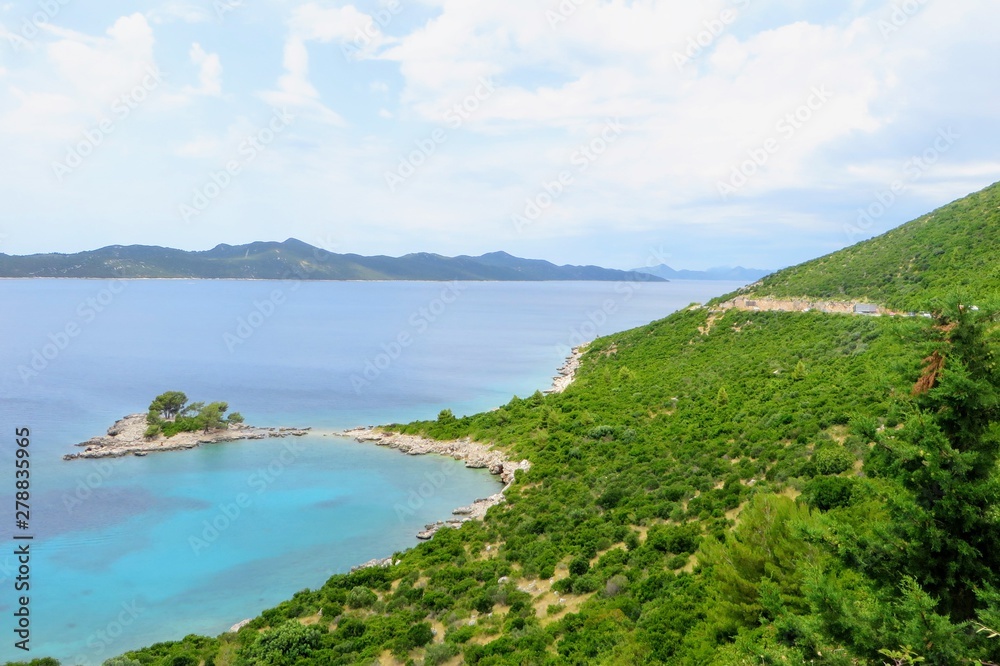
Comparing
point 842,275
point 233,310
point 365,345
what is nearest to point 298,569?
point 842,275

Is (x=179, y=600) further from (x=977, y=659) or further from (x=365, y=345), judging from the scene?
(x=365, y=345)

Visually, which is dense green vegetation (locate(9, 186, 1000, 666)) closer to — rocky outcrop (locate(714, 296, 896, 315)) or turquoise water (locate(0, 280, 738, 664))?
rocky outcrop (locate(714, 296, 896, 315))

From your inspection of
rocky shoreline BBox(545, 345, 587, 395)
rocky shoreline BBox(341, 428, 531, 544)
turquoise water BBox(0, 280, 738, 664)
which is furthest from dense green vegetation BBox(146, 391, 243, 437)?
rocky shoreline BBox(545, 345, 587, 395)

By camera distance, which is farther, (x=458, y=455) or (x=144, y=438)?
(x=144, y=438)

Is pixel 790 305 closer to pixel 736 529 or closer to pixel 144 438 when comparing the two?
pixel 736 529

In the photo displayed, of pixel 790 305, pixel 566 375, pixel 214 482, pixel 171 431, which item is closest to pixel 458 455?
pixel 214 482

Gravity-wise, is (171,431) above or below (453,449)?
above
